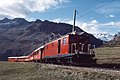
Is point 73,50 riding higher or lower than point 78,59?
higher

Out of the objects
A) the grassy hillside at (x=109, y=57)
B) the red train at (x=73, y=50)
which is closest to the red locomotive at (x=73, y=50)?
the red train at (x=73, y=50)

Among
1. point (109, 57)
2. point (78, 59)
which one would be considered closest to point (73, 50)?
point (78, 59)

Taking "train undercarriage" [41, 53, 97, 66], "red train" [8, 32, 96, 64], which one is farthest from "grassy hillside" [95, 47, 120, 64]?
"train undercarriage" [41, 53, 97, 66]

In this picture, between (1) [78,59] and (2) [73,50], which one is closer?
(1) [78,59]

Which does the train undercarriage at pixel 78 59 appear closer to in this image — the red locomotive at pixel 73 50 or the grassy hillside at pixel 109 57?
the red locomotive at pixel 73 50

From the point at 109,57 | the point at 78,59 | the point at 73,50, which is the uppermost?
the point at 73,50

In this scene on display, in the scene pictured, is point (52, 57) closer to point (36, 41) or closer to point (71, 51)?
point (71, 51)

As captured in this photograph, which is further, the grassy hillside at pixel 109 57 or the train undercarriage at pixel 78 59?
the grassy hillside at pixel 109 57

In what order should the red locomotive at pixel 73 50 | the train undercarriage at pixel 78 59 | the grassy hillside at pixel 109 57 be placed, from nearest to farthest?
the train undercarriage at pixel 78 59, the red locomotive at pixel 73 50, the grassy hillside at pixel 109 57

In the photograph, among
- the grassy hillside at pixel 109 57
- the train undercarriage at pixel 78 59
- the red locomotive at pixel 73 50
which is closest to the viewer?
the train undercarriage at pixel 78 59

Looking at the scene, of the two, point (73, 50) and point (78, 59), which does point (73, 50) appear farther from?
point (78, 59)

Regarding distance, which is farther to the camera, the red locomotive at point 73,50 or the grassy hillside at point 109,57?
the grassy hillside at point 109,57

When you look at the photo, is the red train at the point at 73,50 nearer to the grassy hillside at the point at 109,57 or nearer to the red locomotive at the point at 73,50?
the red locomotive at the point at 73,50

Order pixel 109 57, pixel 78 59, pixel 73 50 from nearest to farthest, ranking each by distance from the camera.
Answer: pixel 78 59 < pixel 73 50 < pixel 109 57
